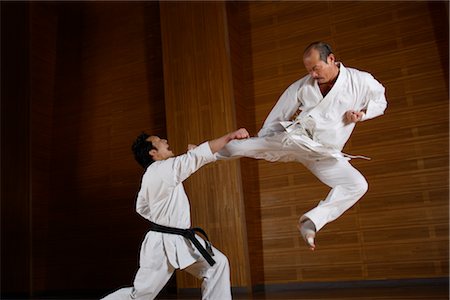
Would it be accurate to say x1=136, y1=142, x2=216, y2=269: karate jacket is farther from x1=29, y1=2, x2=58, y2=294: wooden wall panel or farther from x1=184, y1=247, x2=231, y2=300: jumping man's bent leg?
x1=29, y1=2, x2=58, y2=294: wooden wall panel

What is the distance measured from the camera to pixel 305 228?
9.53 feet

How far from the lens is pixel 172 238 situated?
2.86 m

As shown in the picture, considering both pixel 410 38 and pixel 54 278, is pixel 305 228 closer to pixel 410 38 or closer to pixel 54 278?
pixel 410 38

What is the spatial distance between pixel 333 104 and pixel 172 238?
123 centimetres

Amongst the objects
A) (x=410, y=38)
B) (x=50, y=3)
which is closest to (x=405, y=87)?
(x=410, y=38)

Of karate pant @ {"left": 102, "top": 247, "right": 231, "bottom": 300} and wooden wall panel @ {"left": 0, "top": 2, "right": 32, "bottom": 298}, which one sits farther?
wooden wall panel @ {"left": 0, "top": 2, "right": 32, "bottom": 298}

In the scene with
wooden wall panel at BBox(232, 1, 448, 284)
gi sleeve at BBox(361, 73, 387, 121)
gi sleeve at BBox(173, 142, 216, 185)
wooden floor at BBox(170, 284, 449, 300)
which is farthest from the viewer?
wooden wall panel at BBox(232, 1, 448, 284)

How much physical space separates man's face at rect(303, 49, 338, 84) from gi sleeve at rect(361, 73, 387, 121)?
234 millimetres

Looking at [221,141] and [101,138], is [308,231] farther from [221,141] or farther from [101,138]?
[101,138]

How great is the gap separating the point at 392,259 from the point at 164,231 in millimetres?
2668

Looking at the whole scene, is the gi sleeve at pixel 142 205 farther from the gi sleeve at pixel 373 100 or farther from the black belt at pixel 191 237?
the gi sleeve at pixel 373 100

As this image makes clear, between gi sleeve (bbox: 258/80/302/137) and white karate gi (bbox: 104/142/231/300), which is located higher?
gi sleeve (bbox: 258/80/302/137)

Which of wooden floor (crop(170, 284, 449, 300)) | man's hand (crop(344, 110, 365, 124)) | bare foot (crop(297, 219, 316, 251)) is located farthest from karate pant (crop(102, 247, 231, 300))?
wooden floor (crop(170, 284, 449, 300))

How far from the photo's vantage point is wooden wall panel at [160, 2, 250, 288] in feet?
16.7
